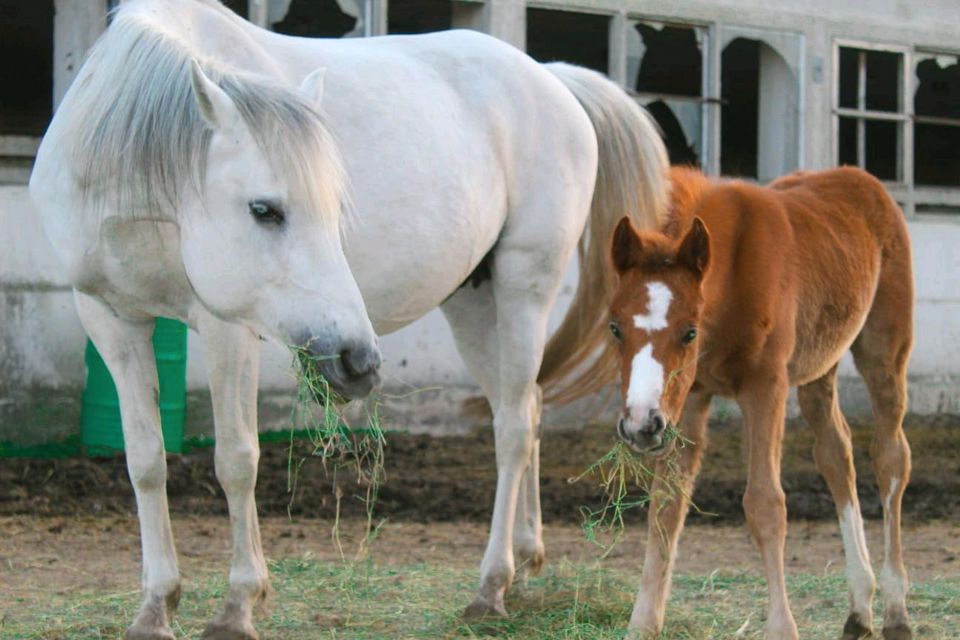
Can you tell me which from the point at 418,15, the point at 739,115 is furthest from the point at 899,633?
the point at 739,115

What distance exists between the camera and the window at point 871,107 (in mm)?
11625

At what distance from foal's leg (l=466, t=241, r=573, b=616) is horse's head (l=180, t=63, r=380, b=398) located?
5.24 feet

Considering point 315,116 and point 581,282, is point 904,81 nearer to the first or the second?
point 581,282

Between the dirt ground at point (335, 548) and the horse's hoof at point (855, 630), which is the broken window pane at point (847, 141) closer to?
the dirt ground at point (335, 548)

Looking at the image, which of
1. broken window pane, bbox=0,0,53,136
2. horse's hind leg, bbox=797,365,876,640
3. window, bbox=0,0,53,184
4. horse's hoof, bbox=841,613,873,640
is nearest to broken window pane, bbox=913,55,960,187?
window, bbox=0,0,53,184

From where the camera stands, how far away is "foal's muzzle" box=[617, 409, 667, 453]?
342cm

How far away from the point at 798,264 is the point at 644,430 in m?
1.11

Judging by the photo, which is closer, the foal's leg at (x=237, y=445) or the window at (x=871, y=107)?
the foal's leg at (x=237, y=445)

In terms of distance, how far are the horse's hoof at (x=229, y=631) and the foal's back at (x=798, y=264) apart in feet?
5.35

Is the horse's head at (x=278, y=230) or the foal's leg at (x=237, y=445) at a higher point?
the horse's head at (x=278, y=230)

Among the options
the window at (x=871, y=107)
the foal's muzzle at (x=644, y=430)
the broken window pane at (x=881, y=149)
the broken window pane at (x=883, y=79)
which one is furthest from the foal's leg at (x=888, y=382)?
the broken window pane at (x=881, y=149)

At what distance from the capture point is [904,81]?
1186cm

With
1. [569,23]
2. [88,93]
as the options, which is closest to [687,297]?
[88,93]

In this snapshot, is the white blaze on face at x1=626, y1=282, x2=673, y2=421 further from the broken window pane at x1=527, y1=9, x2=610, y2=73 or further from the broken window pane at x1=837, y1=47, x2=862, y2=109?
the broken window pane at x1=837, y1=47, x2=862, y2=109
